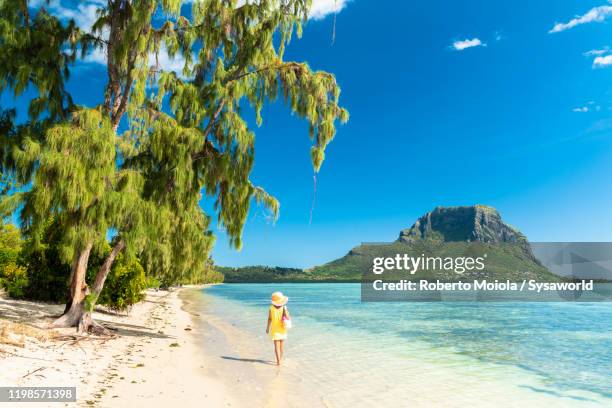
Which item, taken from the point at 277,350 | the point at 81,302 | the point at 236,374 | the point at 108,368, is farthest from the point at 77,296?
the point at 277,350

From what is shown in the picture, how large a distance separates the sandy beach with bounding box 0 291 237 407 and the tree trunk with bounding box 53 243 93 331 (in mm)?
496

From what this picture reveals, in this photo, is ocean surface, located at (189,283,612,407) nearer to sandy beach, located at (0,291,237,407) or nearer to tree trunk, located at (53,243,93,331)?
sandy beach, located at (0,291,237,407)

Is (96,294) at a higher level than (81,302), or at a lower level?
higher

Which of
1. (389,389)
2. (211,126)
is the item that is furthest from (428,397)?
(211,126)

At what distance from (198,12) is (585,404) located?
1311 centimetres

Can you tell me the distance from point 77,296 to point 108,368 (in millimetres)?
4812

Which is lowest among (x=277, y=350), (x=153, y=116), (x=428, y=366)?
(x=428, y=366)

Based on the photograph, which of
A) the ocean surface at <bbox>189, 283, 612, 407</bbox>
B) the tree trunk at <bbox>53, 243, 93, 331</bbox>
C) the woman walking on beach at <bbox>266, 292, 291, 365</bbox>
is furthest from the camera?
the tree trunk at <bbox>53, 243, 93, 331</bbox>

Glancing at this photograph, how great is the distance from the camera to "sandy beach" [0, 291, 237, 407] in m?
6.75

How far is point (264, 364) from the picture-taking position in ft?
36.1

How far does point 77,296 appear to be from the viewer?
40.9 feet

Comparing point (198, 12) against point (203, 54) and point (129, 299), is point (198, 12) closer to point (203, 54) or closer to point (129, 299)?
point (203, 54)

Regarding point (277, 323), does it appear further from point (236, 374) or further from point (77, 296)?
point (77, 296)

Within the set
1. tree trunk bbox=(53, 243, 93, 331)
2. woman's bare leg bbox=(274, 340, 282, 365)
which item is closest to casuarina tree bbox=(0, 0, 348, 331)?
tree trunk bbox=(53, 243, 93, 331)
